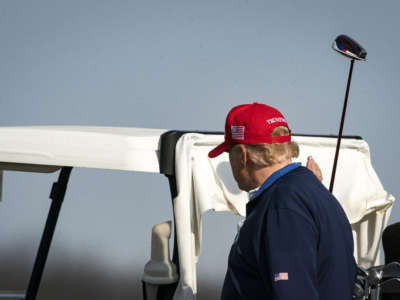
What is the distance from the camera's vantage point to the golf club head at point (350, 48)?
6.92 ft

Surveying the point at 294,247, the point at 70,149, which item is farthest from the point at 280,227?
the point at 70,149

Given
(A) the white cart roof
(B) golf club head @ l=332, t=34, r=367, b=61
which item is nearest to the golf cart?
(A) the white cart roof

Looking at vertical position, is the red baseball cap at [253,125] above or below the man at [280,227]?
above

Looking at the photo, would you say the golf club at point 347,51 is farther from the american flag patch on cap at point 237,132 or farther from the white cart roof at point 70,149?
the american flag patch on cap at point 237,132

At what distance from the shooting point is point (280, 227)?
1.07 meters

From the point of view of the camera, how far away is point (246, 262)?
1.16m

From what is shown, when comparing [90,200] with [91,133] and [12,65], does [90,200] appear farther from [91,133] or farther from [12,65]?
[91,133]

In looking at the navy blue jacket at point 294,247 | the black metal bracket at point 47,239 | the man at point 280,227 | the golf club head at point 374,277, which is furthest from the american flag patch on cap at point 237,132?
the black metal bracket at point 47,239

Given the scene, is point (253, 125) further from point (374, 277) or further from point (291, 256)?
point (374, 277)

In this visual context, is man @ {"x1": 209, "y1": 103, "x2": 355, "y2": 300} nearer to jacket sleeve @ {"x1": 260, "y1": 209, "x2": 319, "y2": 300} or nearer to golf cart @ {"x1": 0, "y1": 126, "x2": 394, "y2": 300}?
jacket sleeve @ {"x1": 260, "y1": 209, "x2": 319, "y2": 300}

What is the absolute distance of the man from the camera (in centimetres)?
106

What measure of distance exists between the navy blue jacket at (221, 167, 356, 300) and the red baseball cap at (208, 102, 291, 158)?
10cm

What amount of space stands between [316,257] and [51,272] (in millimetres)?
3429

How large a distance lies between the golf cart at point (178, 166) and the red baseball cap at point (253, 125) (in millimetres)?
813
